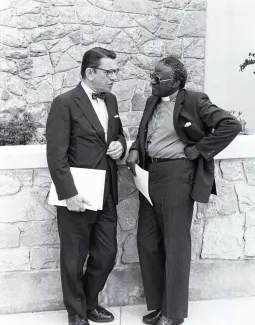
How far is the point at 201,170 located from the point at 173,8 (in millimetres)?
3916

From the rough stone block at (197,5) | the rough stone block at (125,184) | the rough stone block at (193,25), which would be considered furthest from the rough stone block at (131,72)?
the rough stone block at (125,184)

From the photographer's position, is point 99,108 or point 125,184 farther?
point 125,184

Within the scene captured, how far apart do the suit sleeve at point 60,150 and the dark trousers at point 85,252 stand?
189mm

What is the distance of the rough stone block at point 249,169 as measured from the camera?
13.5 feet

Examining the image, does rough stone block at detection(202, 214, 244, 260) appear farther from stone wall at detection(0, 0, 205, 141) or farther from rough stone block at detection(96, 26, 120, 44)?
rough stone block at detection(96, 26, 120, 44)

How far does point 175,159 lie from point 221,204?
73 centimetres

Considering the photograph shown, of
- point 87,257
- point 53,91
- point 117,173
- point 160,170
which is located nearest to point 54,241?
point 87,257

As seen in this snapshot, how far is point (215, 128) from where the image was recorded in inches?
139

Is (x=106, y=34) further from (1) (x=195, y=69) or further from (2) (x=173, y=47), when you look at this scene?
(1) (x=195, y=69)

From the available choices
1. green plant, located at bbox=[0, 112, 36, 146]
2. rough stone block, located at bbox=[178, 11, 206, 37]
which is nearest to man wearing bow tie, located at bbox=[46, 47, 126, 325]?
green plant, located at bbox=[0, 112, 36, 146]

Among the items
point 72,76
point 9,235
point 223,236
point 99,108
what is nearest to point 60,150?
point 99,108

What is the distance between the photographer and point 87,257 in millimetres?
4090

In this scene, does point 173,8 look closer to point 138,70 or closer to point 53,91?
point 138,70

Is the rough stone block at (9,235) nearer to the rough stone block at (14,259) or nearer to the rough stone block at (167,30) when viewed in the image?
the rough stone block at (14,259)
